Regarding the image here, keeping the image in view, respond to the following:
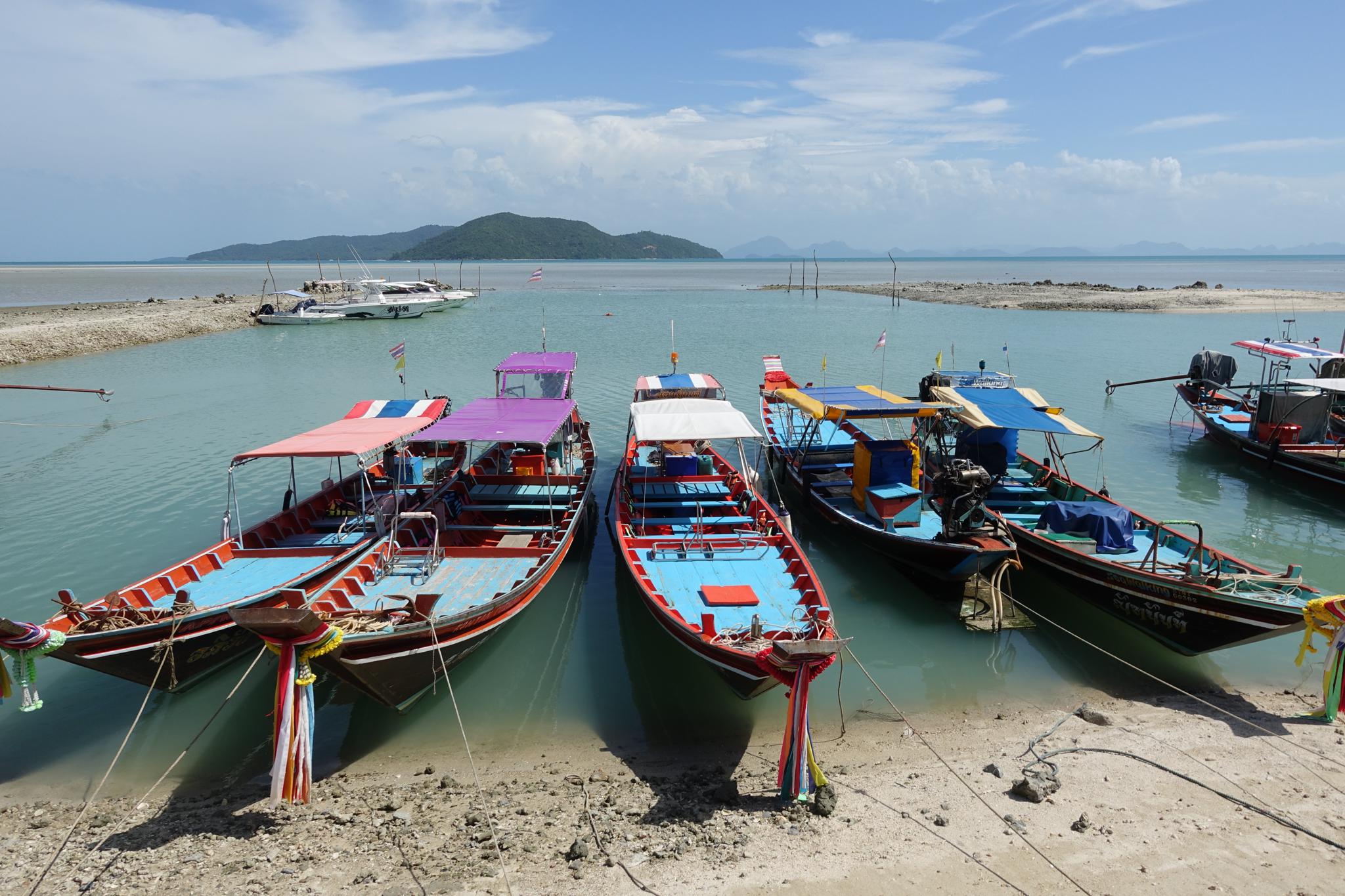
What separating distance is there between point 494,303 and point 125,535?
70167 millimetres

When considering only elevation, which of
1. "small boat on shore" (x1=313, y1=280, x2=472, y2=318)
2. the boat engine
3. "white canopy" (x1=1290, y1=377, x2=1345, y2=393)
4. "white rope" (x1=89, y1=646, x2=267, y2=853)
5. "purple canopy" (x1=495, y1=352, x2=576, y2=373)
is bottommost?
"white rope" (x1=89, y1=646, x2=267, y2=853)

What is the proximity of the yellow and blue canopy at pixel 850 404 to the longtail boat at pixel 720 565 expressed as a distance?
213 cm

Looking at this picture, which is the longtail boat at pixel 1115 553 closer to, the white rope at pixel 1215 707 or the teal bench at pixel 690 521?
the white rope at pixel 1215 707

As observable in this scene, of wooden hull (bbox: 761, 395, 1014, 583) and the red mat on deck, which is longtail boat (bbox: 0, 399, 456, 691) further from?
wooden hull (bbox: 761, 395, 1014, 583)

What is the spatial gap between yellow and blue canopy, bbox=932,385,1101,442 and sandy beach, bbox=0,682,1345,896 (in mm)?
5877

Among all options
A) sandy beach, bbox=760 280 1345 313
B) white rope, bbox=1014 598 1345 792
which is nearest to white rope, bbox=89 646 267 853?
white rope, bbox=1014 598 1345 792

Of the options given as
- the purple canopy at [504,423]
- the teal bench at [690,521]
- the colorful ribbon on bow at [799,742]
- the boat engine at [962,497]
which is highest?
the purple canopy at [504,423]

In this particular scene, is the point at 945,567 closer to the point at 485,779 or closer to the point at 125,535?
the point at 485,779

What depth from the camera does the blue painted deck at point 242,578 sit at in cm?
1054

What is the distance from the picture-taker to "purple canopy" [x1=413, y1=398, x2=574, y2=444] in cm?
1280

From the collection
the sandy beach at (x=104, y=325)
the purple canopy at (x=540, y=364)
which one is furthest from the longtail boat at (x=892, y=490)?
the sandy beach at (x=104, y=325)

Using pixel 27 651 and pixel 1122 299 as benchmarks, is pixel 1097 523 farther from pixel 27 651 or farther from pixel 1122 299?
pixel 1122 299

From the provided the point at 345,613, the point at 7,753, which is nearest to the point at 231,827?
the point at 345,613

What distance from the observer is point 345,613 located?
9.36 meters
